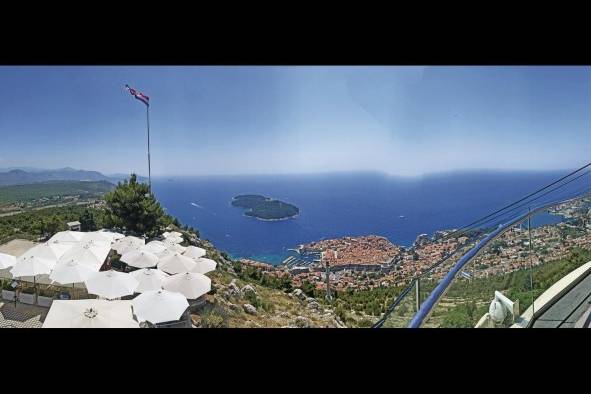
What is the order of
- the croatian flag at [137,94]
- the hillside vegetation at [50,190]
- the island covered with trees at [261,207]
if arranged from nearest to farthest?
the croatian flag at [137,94] → the hillside vegetation at [50,190] → the island covered with trees at [261,207]

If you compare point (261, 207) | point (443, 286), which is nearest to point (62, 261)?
point (443, 286)

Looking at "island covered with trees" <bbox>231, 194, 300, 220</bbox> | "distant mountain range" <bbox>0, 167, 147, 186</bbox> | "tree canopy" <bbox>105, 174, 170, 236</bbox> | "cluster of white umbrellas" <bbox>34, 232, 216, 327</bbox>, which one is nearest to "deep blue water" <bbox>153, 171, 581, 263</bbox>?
"island covered with trees" <bbox>231, 194, 300, 220</bbox>

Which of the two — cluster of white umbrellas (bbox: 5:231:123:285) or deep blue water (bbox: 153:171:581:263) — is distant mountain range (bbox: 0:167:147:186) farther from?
Answer: cluster of white umbrellas (bbox: 5:231:123:285)

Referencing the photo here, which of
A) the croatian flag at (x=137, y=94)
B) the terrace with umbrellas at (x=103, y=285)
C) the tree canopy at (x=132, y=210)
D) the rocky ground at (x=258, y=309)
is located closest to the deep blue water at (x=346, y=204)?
the croatian flag at (x=137, y=94)

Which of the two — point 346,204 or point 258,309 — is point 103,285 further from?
point 346,204

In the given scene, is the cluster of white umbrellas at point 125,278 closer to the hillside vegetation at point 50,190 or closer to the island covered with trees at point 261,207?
the hillside vegetation at point 50,190
